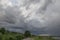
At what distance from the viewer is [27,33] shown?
6.16 m

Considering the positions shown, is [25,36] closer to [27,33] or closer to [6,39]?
[27,33]

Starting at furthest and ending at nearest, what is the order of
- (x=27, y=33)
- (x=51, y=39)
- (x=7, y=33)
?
1. (x=7, y=33)
2. (x=27, y=33)
3. (x=51, y=39)

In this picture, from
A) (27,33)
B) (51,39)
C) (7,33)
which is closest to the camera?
(51,39)

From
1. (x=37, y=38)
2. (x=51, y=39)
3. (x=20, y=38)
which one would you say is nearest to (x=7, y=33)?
(x=20, y=38)

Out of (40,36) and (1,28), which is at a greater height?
(1,28)

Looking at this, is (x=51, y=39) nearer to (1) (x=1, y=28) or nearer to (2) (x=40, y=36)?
(2) (x=40, y=36)

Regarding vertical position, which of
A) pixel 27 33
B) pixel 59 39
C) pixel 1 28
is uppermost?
pixel 1 28

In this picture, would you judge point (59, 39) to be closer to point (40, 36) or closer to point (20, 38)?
point (40, 36)

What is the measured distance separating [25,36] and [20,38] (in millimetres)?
273

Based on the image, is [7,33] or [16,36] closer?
[16,36]

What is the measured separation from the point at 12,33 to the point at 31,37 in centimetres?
84

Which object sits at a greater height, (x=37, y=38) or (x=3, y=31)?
(x=3, y=31)

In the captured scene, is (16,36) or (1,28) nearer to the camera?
(16,36)

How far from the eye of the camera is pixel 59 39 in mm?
5770
